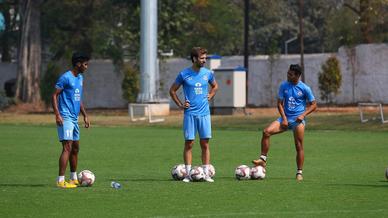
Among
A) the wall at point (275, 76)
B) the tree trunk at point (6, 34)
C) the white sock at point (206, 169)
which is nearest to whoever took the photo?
the white sock at point (206, 169)

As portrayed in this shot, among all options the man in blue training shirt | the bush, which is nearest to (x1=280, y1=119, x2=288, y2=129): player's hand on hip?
the man in blue training shirt

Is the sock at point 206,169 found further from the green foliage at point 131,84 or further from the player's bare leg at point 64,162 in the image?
the green foliage at point 131,84

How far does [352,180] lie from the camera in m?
Answer: 17.9

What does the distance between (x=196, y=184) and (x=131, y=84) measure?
125 feet

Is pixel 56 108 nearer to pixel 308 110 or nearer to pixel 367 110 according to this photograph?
pixel 308 110

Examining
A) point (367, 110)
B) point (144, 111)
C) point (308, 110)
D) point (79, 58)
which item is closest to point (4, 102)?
point (144, 111)

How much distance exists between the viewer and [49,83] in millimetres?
57250

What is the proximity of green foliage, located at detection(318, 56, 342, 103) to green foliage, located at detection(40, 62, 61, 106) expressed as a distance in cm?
1604

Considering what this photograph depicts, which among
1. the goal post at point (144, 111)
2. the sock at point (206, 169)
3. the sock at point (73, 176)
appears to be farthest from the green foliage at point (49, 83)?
the sock at point (73, 176)

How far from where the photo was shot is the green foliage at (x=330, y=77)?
4928 cm

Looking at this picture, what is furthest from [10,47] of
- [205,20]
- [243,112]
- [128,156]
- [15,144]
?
[128,156]

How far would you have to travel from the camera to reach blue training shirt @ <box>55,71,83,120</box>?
16.7 meters

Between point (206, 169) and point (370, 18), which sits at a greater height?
point (370, 18)

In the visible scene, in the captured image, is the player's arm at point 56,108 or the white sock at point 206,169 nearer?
the player's arm at point 56,108
